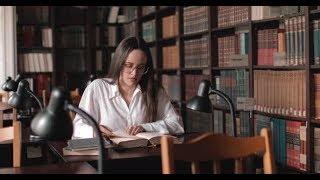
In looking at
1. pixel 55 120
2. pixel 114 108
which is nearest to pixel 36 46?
pixel 114 108

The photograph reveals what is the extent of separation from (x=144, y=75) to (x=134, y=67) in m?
0.11

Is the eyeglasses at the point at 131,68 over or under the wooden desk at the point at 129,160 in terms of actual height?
over

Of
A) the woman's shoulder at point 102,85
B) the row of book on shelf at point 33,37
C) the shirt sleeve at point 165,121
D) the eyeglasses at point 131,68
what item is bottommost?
the shirt sleeve at point 165,121

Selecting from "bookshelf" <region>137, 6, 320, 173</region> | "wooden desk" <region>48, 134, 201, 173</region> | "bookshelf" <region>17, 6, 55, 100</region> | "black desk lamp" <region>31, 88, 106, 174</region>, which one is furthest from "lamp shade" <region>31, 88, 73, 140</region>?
"bookshelf" <region>17, 6, 55, 100</region>

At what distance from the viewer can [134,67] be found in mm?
2496

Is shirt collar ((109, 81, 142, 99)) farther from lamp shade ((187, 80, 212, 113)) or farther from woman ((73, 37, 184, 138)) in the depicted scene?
lamp shade ((187, 80, 212, 113))

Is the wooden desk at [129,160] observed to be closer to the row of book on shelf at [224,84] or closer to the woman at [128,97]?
the woman at [128,97]

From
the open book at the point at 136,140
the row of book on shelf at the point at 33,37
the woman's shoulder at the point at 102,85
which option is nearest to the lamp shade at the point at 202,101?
the open book at the point at 136,140

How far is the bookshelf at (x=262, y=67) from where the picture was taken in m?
2.69

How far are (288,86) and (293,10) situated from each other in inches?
18.8

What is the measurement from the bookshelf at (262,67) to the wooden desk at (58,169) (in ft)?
3.99

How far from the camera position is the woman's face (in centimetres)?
249

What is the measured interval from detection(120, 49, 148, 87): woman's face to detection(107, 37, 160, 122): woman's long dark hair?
2cm

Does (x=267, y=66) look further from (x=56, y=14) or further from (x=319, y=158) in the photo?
(x=56, y=14)
